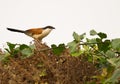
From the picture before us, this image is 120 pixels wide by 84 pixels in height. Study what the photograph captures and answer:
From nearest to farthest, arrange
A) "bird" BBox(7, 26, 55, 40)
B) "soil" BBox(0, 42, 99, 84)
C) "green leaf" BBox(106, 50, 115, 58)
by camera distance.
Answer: "green leaf" BBox(106, 50, 115, 58) < "soil" BBox(0, 42, 99, 84) < "bird" BBox(7, 26, 55, 40)

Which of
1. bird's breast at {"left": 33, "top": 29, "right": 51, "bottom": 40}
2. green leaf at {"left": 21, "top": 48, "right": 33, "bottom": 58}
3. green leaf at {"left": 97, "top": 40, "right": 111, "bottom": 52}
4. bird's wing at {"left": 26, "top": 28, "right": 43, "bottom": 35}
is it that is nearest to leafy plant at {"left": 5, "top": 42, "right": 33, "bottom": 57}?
green leaf at {"left": 21, "top": 48, "right": 33, "bottom": 58}

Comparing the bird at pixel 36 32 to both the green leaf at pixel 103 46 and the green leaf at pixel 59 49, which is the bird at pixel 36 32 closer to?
the green leaf at pixel 59 49

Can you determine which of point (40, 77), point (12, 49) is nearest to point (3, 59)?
point (12, 49)

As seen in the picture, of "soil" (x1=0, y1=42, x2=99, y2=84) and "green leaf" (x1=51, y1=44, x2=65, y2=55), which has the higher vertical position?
"green leaf" (x1=51, y1=44, x2=65, y2=55)

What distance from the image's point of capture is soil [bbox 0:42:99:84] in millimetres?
2988

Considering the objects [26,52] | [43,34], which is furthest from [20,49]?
[43,34]

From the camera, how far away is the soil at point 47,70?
2.99m

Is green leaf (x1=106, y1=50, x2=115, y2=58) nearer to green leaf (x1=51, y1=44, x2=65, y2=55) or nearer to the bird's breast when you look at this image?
green leaf (x1=51, y1=44, x2=65, y2=55)

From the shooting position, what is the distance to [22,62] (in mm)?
3178

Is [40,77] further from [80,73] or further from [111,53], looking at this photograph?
[111,53]

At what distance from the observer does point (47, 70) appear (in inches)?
126

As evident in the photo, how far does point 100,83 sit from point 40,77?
2.59 ft

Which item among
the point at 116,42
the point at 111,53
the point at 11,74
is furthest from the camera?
the point at 11,74

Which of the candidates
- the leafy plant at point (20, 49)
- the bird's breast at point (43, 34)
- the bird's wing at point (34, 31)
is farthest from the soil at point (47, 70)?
the bird's wing at point (34, 31)
